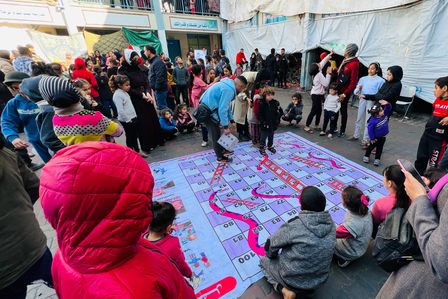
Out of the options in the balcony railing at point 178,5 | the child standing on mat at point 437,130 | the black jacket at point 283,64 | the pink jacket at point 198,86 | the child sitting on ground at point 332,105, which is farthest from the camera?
the balcony railing at point 178,5

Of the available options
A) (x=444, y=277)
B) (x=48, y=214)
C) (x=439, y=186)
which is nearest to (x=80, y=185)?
(x=48, y=214)

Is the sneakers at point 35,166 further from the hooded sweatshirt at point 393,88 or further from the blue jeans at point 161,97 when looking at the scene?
the hooded sweatshirt at point 393,88

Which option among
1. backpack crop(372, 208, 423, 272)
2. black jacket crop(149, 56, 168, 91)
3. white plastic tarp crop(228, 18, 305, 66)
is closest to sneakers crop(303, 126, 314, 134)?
black jacket crop(149, 56, 168, 91)

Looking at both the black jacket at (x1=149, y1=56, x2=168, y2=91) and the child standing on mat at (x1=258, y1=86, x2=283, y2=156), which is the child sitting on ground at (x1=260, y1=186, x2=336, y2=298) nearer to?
the child standing on mat at (x1=258, y1=86, x2=283, y2=156)

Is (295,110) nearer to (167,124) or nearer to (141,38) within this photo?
(167,124)

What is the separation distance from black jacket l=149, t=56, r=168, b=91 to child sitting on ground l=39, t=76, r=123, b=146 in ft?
10.4

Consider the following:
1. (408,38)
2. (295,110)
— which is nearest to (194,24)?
(295,110)

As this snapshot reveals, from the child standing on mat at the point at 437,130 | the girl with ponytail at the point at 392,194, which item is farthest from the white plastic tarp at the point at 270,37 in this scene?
the girl with ponytail at the point at 392,194

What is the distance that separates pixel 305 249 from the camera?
1.47 meters

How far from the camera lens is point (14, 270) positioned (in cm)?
113

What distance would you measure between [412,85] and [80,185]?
7.55m

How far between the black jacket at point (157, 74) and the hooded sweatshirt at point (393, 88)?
4.31 m

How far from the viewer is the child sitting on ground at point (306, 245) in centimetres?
146

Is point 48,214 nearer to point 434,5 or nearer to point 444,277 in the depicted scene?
point 444,277
